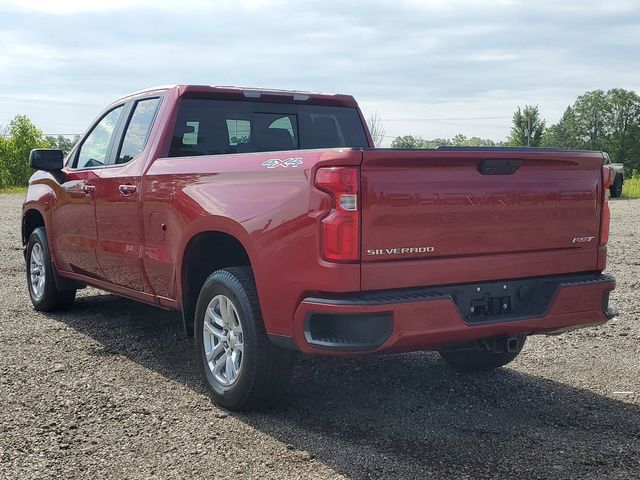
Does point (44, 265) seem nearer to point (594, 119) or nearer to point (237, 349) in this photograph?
point (237, 349)

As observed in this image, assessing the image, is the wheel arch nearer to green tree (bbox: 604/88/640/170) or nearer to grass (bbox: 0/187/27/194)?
grass (bbox: 0/187/27/194)

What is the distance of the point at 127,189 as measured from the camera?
5.41 m

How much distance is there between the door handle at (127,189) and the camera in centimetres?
533

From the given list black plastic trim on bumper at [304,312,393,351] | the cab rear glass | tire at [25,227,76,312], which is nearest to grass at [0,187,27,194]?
tire at [25,227,76,312]

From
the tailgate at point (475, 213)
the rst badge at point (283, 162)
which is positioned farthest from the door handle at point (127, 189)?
the tailgate at point (475, 213)

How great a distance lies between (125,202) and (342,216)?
7.84 ft

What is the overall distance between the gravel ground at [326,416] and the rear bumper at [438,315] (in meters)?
0.54

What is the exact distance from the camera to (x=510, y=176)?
4.04 m

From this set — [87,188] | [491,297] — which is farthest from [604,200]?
[87,188]

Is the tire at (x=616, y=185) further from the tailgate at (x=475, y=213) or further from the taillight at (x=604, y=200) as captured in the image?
the tailgate at (x=475, y=213)

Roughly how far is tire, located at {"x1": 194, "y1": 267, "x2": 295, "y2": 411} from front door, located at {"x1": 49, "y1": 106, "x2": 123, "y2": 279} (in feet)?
6.09

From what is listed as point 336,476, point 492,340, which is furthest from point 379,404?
point 336,476

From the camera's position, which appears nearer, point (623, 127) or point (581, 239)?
point (581, 239)

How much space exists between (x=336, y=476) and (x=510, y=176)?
1789 mm
